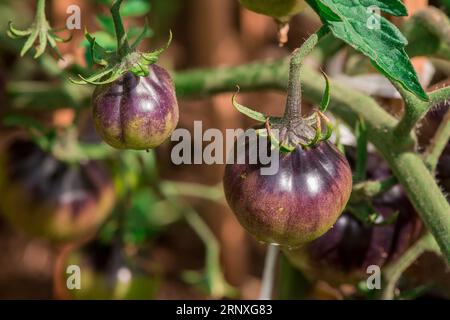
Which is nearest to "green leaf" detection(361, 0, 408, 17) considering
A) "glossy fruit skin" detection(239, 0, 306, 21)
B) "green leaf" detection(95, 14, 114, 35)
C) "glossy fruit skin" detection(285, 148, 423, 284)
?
"glossy fruit skin" detection(239, 0, 306, 21)

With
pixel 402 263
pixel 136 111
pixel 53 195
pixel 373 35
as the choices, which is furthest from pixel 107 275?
pixel 373 35

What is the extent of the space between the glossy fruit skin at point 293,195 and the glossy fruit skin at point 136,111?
0.07m

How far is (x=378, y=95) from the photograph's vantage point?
1147 mm

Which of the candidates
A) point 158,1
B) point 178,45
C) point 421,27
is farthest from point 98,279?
point 178,45

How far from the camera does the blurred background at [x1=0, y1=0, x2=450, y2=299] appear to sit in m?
1.01

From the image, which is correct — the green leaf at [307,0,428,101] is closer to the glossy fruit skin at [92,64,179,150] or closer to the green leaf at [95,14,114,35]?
the glossy fruit skin at [92,64,179,150]

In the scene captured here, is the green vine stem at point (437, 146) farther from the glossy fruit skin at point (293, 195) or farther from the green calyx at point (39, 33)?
the green calyx at point (39, 33)

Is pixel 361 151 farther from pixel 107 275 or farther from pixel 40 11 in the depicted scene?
pixel 107 275

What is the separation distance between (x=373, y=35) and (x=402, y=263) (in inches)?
13.0

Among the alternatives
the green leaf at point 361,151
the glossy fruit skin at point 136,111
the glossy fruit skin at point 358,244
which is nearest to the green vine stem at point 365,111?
the green leaf at point 361,151

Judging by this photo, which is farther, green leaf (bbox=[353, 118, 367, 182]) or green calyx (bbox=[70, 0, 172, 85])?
Answer: green leaf (bbox=[353, 118, 367, 182])

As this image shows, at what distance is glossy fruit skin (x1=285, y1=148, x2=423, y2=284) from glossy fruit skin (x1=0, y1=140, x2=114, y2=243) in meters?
0.42

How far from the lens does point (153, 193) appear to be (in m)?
1.68
